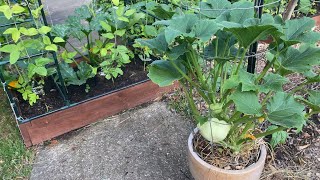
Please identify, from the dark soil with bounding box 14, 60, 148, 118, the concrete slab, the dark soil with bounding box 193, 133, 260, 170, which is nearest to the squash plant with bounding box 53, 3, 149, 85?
the dark soil with bounding box 14, 60, 148, 118

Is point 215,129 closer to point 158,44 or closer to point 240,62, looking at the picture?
point 240,62

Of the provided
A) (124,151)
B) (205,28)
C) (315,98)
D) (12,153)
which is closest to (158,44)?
(205,28)

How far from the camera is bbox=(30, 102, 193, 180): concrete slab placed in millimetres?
2146

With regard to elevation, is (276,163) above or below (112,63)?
below

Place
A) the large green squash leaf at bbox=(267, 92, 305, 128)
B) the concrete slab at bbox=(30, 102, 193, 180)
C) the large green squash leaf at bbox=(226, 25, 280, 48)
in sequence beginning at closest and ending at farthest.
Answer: the large green squash leaf at bbox=(226, 25, 280, 48), the large green squash leaf at bbox=(267, 92, 305, 128), the concrete slab at bbox=(30, 102, 193, 180)

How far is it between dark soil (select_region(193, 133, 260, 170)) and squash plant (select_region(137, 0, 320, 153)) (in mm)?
49

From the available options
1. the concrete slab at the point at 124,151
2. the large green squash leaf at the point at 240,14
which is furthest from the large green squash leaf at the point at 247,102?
the concrete slab at the point at 124,151

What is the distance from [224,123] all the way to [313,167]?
34.5 inches

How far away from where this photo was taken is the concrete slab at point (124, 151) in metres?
2.15

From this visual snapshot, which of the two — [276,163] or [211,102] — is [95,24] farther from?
[276,163]

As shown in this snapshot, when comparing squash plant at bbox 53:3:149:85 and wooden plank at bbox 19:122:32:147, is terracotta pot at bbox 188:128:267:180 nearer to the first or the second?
squash plant at bbox 53:3:149:85

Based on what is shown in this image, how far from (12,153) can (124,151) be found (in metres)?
0.79

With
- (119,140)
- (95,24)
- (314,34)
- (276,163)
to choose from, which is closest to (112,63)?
(95,24)

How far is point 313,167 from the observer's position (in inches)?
82.0
